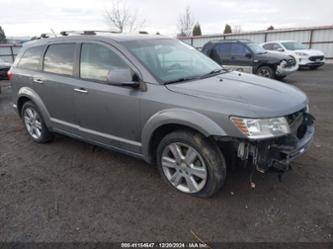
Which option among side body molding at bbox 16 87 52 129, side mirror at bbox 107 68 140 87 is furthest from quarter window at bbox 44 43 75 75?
side mirror at bbox 107 68 140 87

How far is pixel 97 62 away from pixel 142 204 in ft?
6.25

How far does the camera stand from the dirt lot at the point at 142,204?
2.76m

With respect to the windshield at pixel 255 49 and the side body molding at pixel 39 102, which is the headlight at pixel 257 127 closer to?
the side body molding at pixel 39 102

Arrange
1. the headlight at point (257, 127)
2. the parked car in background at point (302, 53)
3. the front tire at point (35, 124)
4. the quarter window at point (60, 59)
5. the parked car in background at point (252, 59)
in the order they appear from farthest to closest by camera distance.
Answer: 1. the parked car in background at point (302, 53)
2. the parked car in background at point (252, 59)
3. the front tire at point (35, 124)
4. the quarter window at point (60, 59)
5. the headlight at point (257, 127)

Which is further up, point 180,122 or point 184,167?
point 180,122

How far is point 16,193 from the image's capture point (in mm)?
3557

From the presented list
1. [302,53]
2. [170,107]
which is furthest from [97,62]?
[302,53]

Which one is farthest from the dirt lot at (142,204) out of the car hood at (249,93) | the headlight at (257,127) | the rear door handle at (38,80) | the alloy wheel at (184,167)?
the rear door handle at (38,80)

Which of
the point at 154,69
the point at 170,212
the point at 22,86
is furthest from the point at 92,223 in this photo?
the point at 22,86

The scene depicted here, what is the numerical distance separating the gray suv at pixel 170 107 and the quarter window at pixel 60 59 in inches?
0.6

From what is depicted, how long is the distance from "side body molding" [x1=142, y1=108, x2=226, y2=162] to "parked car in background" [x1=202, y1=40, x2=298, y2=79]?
7.91 meters

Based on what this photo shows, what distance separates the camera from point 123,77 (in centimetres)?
327

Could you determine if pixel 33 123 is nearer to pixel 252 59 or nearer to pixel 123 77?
pixel 123 77

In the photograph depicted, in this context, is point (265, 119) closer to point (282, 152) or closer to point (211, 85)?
point (282, 152)
